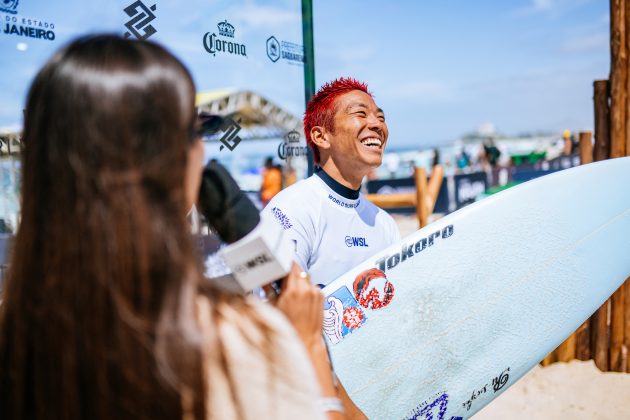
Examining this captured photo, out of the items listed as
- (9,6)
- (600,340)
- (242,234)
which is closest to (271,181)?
(600,340)

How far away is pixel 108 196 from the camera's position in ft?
2.16

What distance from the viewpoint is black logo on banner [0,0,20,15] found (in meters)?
1.87

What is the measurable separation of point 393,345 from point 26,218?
186 centimetres

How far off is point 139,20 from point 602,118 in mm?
3023

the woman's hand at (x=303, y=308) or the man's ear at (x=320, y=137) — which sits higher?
the man's ear at (x=320, y=137)

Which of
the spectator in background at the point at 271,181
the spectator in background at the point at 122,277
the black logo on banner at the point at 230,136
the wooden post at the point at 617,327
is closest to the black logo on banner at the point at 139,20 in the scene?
the black logo on banner at the point at 230,136

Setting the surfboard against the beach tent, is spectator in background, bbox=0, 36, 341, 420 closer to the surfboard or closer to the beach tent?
the beach tent

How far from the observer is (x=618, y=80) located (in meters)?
3.42

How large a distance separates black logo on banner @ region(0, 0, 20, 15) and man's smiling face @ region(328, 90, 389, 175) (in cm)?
139

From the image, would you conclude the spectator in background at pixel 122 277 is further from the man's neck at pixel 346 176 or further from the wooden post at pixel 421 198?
the wooden post at pixel 421 198

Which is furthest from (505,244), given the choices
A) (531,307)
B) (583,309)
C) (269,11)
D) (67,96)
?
(67,96)

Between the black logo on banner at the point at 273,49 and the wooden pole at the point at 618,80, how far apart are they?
223 cm

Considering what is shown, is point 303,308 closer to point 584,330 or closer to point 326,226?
point 326,226

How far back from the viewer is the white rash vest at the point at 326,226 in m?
2.24
